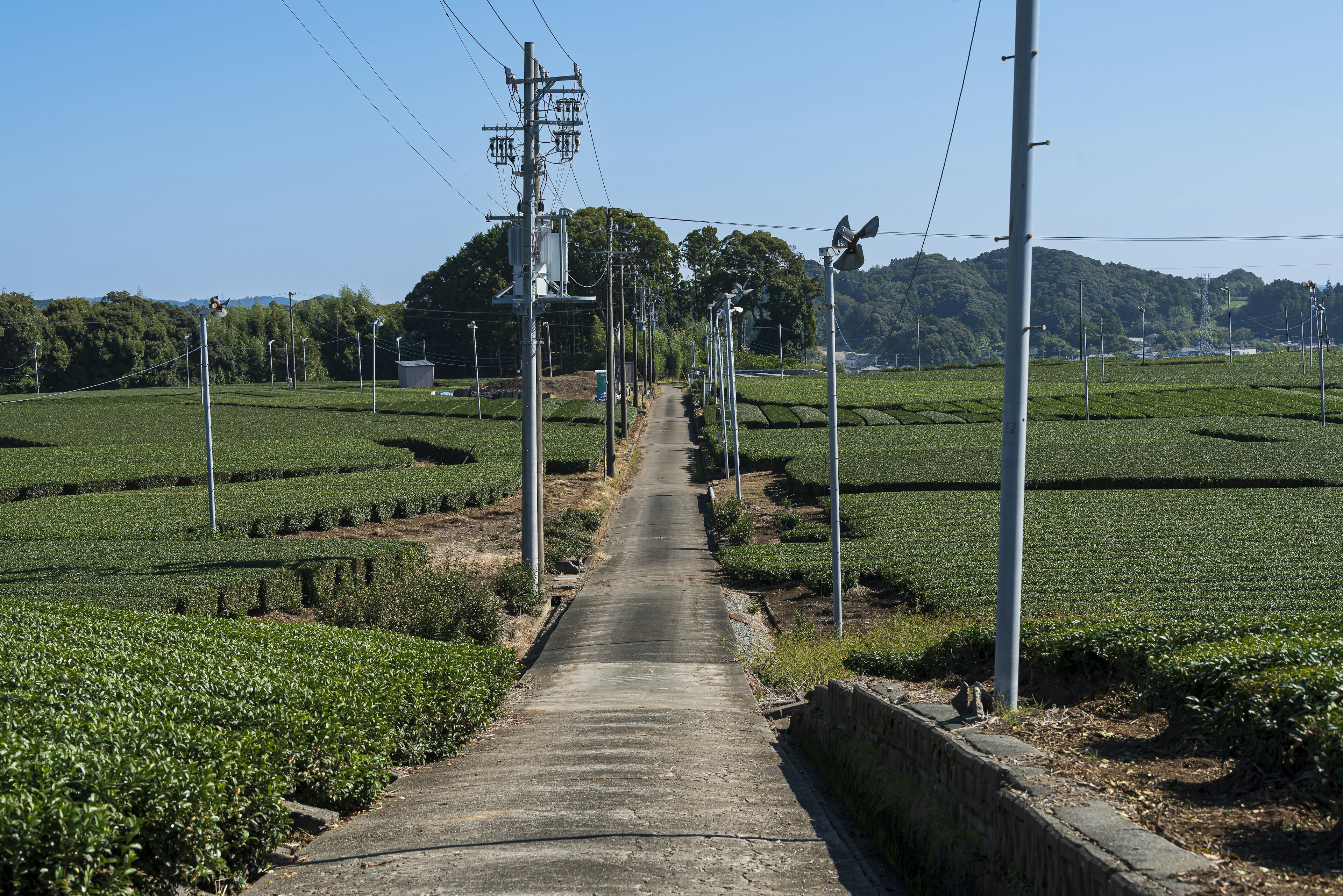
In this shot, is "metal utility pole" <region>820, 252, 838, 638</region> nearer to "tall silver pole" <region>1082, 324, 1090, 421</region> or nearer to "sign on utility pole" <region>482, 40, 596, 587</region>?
"sign on utility pole" <region>482, 40, 596, 587</region>

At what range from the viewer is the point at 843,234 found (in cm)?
1714

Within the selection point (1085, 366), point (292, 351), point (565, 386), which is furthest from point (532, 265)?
point (292, 351)

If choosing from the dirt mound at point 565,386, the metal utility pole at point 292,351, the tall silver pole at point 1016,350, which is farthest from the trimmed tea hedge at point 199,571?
the metal utility pole at point 292,351

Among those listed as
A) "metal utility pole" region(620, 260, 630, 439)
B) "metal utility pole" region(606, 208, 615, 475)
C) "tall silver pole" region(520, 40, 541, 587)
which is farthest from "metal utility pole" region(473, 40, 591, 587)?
"metal utility pole" region(620, 260, 630, 439)

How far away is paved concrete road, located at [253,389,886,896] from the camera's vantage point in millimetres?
6164

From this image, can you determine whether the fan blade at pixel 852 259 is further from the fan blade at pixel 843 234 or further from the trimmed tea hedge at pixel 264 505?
the trimmed tea hedge at pixel 264 505

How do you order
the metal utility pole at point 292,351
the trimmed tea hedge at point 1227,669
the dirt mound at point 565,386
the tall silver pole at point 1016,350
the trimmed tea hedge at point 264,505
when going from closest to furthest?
the trimmed tea hedge at point 1227,669 < the tall silver pole at point 1016,350 < the trimmed tea hedge at point 264,505 < the dirt mound at point 565,386 < the metal utility pole at point 292,351

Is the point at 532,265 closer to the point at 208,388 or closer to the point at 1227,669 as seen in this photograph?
the point at 208,388

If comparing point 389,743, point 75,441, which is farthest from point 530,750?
point 75,441

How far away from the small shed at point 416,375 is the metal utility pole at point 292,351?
1153cm

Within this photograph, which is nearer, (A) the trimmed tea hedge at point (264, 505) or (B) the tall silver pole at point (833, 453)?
(B) the tall silver pole at point (833, 453)

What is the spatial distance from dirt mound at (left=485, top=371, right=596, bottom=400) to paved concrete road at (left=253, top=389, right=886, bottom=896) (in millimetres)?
81598

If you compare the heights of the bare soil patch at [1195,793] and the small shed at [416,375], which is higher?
the small shed at [416,375]

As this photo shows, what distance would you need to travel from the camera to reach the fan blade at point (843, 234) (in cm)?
1703
